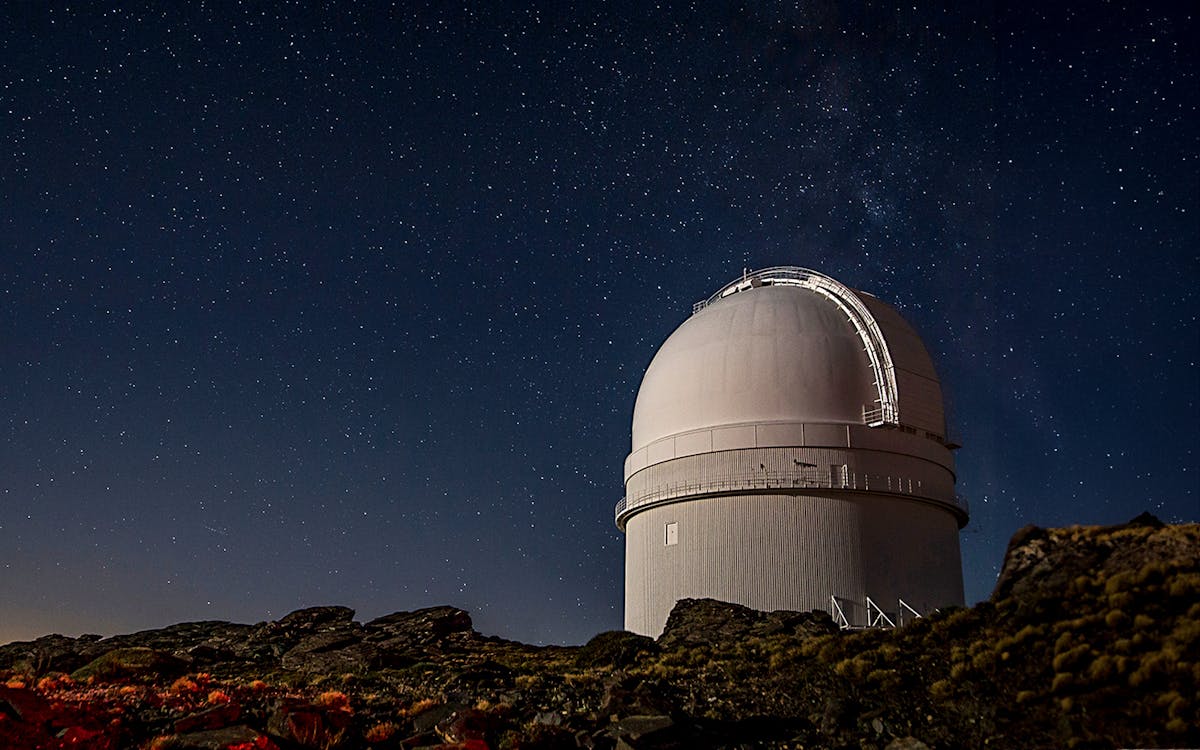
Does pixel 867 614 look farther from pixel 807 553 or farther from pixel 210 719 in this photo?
A: pixel 210 719

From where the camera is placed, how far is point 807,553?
948 inches

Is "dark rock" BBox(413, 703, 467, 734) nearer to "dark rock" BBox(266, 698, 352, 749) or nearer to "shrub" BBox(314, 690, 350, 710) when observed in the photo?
"dark rock" BBox(266, 698, 352, 749)

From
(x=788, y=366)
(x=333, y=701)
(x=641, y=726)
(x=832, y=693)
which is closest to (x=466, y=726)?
(x=641, y=726)

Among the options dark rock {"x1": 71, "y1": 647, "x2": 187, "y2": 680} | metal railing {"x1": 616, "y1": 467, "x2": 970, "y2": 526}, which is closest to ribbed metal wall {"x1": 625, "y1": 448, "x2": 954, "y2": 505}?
metal railing {"x1": 616, "y1": 467, "x2": 970, "y2": 526}

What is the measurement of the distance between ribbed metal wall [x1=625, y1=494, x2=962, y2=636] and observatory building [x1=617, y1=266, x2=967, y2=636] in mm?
36

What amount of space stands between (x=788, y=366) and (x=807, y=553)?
16.5 feet

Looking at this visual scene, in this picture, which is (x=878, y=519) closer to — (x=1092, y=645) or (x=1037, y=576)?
(x=1037, y=576)

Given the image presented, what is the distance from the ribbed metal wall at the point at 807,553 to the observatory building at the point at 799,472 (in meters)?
0.04

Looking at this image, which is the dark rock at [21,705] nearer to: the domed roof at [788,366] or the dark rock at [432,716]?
the dark rock at [432,716]

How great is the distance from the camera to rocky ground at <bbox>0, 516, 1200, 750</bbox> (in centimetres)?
1025

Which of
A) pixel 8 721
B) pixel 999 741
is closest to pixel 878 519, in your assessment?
pixel 999 741

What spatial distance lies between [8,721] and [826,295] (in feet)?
75.1

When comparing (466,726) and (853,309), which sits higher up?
(853,309)

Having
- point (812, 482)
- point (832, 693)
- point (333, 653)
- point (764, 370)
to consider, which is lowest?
point (832, 693)
